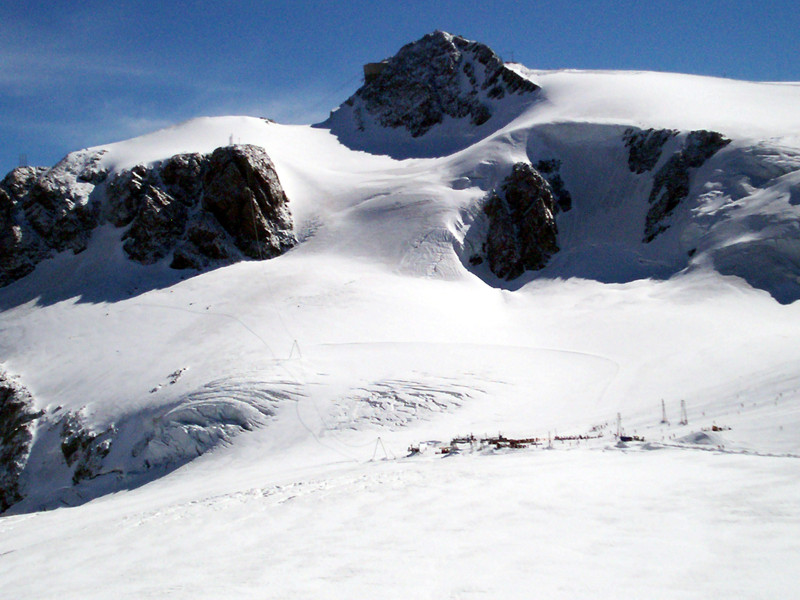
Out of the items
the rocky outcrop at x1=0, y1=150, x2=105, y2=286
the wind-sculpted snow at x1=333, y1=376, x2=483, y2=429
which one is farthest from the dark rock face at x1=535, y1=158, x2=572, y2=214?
the rocky outcrop at x1=0, y1=150, x2=105, y2=286

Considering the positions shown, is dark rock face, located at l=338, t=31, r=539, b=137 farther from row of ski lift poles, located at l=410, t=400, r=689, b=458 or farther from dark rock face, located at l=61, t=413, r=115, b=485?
row of ski lift poles, located at l=410, t=400, r=689, b=458

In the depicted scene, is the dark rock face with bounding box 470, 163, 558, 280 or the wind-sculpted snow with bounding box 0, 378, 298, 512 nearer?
the wind-sculpted snow with bounding box 0, 378, 298, 512

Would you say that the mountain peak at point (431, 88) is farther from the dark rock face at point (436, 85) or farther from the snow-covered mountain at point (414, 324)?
the snow-covered mountain at point (414, 324)

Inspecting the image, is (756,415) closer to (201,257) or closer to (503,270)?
(503,270)

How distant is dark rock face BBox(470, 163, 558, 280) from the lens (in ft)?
118

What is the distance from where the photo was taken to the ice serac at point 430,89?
52.4m

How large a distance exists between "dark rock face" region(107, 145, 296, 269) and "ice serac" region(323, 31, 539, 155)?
63.3 ft

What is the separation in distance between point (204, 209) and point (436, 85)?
28973 mm

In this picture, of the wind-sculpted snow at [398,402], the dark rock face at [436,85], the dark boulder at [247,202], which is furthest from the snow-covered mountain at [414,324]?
the dark rock face at [436,85]

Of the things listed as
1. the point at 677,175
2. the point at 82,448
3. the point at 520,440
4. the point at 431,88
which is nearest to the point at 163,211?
the point at 82,448

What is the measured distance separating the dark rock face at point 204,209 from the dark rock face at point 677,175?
859 inches

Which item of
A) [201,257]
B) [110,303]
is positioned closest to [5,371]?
[110,303]

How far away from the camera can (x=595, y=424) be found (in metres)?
15.1

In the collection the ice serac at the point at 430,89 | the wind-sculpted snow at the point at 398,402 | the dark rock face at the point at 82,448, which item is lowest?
the dark rock face at the point at 82,448
